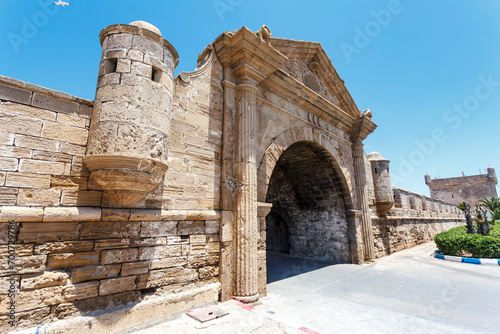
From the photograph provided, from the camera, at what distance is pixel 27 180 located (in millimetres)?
2404

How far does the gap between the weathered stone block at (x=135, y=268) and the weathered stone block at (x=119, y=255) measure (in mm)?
55

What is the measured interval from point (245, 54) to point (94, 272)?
386cm

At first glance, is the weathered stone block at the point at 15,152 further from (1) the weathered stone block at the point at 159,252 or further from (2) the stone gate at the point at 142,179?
(1) the weathered stone block at the point at 159,252

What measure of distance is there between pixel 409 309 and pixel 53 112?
5.50 m

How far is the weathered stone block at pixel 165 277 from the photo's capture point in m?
2.91

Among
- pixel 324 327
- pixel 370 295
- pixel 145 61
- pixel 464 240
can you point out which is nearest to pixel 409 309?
pixel 370 295

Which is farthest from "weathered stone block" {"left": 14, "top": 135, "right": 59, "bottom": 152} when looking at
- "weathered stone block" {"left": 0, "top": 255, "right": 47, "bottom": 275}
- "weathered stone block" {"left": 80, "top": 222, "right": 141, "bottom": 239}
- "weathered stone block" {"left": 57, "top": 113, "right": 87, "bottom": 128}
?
"weathered stone block" {"left": 0, "top": 255, "right": 47, "bottom": 275}

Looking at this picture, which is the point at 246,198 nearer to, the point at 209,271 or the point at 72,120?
the point at 209,271

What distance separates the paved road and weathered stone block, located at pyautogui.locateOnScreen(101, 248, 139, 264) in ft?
2.60

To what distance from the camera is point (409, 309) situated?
3.82m

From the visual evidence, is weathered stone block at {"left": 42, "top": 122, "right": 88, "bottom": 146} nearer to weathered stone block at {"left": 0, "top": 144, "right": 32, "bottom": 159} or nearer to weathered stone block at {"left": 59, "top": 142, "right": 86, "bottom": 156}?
weathered stone block at {"left": 59, "top": 142, "right": 86, "bottom": 156}

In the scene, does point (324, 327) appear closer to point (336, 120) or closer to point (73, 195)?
point (73, 195)

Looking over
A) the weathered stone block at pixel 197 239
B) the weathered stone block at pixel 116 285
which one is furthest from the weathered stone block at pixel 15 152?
the weathered stone block at pixel 197 239

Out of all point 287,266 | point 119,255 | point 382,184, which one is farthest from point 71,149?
point 382,184
